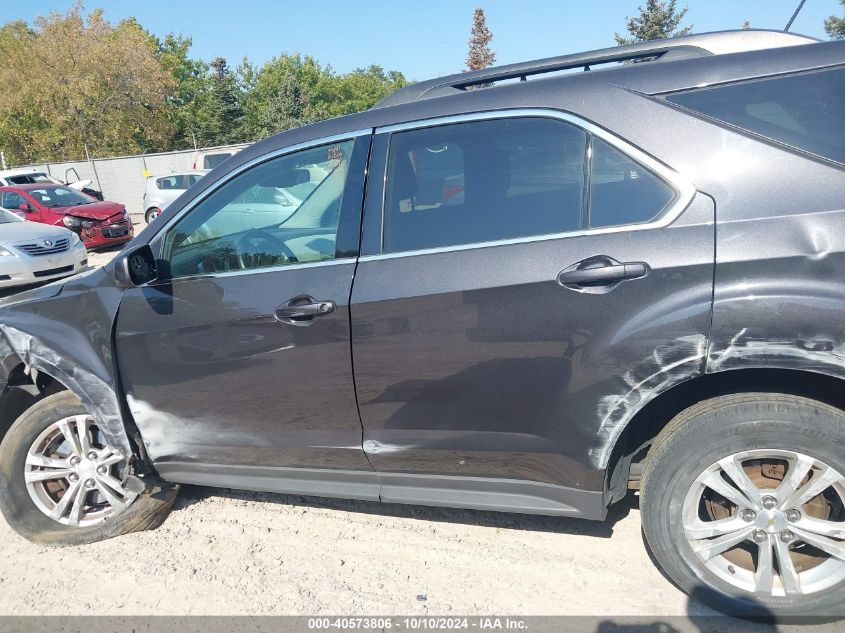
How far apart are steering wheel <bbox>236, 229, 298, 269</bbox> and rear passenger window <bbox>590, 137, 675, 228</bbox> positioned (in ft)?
4.02

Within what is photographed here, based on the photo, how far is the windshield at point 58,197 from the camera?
13.4 metres

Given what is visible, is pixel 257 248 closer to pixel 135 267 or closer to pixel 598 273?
pixel 135 267

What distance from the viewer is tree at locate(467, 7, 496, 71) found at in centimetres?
5881

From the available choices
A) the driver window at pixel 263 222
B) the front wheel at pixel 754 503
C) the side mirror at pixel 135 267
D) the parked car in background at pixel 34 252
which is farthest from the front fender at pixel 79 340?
the parked car in background at pixel 34 252

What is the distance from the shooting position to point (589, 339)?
207 centimetres

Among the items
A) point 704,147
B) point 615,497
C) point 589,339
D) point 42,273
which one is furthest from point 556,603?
point 42,273

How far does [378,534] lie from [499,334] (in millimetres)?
1363

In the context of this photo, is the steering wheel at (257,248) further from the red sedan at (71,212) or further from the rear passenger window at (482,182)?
the red sedan at (71,212)

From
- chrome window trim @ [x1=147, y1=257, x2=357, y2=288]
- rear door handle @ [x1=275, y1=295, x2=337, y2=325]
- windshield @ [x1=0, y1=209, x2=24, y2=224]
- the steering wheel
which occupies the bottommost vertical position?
windshield @ [x1=0, y1=209, x2=24, y2=224]

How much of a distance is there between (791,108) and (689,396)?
1.04 metres

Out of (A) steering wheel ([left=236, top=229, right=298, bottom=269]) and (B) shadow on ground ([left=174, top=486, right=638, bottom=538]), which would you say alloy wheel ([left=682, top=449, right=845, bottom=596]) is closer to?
(B) shadow on ground ([left=174, top=486, right=638, bottom=538])

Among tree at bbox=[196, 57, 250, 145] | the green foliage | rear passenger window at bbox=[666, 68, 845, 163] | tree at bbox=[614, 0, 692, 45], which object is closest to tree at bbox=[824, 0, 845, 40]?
tree at bbox=[614, 0, 692, 45]

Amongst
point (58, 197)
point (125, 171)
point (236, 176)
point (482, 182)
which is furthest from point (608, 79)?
point (125, 171)

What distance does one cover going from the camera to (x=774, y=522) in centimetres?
211
